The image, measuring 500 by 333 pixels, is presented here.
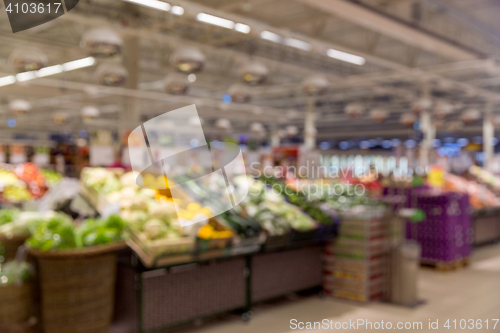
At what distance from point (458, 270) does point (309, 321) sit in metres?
3.53

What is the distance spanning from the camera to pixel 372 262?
5031mm

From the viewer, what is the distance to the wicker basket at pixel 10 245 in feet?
13.2

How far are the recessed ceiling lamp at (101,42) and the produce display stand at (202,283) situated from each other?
2.31 m

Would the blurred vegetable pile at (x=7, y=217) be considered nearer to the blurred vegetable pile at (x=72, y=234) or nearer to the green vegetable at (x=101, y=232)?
the blurred vegetable pile at (x=72, y=234)

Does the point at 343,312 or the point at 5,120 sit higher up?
the point at 5,120

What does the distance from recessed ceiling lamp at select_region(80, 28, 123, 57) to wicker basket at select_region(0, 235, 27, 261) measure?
2.12m

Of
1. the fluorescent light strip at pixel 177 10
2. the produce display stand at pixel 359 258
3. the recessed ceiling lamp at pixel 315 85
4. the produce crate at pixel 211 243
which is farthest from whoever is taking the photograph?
the recessed ceiling lamp at pixel 315 85

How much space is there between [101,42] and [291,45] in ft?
12.8

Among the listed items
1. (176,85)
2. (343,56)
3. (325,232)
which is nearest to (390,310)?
(325,232)

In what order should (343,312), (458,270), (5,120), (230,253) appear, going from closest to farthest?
(230,253)
(343,312)
(458,270)
(5,120)

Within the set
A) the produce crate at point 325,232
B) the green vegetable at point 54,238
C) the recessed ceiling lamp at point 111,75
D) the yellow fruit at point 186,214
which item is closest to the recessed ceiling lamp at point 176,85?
the recessed ceiling lamp at point 111,75

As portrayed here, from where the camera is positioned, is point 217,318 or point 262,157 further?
point 262,157

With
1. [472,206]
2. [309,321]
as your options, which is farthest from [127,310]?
[472,206]

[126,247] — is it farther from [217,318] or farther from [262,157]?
[262,157]
